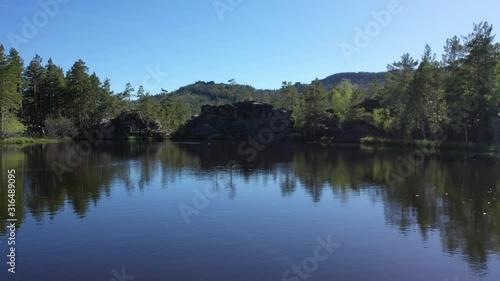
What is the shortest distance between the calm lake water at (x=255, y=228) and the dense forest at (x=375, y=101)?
102 ft

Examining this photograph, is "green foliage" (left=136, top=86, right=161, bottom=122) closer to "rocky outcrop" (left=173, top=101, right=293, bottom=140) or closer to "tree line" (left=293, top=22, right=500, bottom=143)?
"rocky outcrop" (left=173, top=101, right=293, bottom=140)

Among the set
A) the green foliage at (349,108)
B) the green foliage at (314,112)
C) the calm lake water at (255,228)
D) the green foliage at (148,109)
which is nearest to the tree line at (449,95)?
the green foliage at (349,108)

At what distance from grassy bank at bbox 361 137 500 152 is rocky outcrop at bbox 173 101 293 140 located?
43.6 meters

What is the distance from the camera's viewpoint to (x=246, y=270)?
14805 mm

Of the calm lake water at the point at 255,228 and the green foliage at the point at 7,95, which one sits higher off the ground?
the green foliage at the point at 7,95

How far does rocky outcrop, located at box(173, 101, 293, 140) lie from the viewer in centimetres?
14162

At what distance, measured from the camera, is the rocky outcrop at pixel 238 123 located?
5576 inches

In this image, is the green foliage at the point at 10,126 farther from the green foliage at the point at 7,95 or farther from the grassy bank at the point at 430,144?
the grassy bank at the point at 430,144

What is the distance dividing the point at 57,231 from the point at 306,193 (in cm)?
1840

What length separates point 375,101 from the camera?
120 meters

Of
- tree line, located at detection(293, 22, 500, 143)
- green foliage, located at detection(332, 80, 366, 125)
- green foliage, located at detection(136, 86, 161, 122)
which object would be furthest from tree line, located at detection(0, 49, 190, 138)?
tree line, located at detection(293, 22, 500, 143)

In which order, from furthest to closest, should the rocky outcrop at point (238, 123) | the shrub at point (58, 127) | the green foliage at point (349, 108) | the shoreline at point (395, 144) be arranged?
the rocky outcrop at point (238, 123) → the shrub at point (58, 127) → the green foliage at point (349, 108) → the shoreline at point (395, 144)

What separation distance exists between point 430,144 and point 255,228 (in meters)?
63.7

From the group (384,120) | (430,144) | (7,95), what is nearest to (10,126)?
(7,95)
